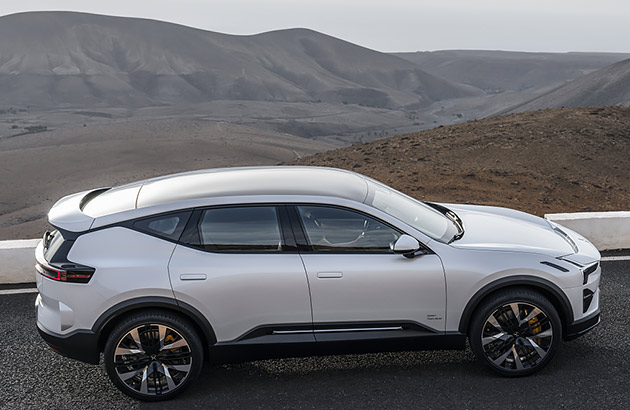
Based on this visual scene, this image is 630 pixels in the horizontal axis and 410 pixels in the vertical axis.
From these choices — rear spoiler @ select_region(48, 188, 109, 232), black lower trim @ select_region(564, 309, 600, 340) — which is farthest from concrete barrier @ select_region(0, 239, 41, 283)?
black lower trim @ select_region(564, 309, 600, 340)

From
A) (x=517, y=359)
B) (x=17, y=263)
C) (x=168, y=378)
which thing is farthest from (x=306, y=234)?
(x=17, y=263)

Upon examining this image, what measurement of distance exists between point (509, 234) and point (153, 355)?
117 inches

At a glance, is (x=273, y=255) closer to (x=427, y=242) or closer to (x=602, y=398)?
(x=427, y=242)

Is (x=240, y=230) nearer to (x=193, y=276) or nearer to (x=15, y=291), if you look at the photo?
(x=193, y=276)

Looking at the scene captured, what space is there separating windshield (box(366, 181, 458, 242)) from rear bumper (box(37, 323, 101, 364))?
229 cm

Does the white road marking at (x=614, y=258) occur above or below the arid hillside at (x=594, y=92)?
below

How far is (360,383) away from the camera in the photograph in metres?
5.02

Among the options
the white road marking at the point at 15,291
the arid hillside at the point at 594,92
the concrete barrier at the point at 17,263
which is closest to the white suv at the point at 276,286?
the white road marking at the point at 15,291

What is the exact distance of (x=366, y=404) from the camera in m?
4.70

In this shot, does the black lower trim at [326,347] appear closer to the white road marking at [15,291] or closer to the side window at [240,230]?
the side window at [240,230]

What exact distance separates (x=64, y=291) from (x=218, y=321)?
1120 mm

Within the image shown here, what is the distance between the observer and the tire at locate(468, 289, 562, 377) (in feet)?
15.8

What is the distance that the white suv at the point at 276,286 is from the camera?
4602mm

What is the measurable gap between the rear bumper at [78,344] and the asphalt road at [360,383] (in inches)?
16.0
